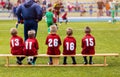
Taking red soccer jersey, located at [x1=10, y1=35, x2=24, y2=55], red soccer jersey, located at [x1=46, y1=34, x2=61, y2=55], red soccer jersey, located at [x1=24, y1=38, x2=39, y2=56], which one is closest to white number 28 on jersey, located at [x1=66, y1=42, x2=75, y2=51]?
red soccer jersey, located at [x1=46, y1=34, x2=61, y2=55]

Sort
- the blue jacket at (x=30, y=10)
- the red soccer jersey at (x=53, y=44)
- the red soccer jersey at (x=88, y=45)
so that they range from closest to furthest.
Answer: the red soccer jersey at (x=53, y=44) → the red soccer jersey at (x=88, y=45) → the blue jacket at (x=30, y=10)

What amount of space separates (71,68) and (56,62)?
2.19 feet

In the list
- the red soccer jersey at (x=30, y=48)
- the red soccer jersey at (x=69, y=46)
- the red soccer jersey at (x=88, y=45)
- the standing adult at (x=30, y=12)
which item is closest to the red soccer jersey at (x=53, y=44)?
the red soccer jersey at (x=69, y=46)

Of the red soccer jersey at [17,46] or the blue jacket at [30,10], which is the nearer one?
the red soccer jersey at [17,46]

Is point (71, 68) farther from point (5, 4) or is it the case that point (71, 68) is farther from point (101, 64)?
point (5, 4)

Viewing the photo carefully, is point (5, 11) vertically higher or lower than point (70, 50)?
lower

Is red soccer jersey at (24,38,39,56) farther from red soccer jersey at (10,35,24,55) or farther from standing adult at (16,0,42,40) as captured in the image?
standing adult at (16,0,42,40)

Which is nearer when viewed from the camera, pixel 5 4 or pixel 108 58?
pixel 108 58

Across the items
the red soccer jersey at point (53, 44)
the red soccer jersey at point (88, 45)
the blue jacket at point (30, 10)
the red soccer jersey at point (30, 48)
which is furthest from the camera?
the blue jacket at point (30, 10)

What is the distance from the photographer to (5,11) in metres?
52.3

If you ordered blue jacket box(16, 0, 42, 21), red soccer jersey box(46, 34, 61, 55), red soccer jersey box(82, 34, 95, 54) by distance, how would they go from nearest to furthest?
red soccer jersey box(46, 34, 61, 55), red soccer jersey box(82, 34, 95, 54), blue jacket box(16, 0, 42, 21)

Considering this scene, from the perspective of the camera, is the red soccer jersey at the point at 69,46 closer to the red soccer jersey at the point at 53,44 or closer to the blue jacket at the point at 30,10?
the red soccer jersey at the point at 53,44

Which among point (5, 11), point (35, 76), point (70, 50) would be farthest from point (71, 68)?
point (5, 11)

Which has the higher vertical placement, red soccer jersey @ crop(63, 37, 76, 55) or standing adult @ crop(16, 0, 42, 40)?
standing adult @ crop(16, 0, 42, 40)
